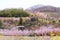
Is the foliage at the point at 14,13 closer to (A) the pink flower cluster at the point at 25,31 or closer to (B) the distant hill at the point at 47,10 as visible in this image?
(B) the distant hill at the point at 47,10

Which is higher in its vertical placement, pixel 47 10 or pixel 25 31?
pixel 47 10

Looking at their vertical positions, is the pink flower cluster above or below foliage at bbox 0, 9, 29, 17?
below

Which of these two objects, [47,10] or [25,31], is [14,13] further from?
[47,10]

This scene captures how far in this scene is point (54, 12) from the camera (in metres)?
1.70

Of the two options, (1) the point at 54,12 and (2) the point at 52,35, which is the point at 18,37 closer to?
→ (2) the point at 52,35

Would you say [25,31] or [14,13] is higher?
[14,13]

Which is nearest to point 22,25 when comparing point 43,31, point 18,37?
point 18,37

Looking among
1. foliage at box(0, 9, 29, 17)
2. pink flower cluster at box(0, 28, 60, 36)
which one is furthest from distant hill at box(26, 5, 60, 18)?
pink flower cluster at box(0, 28, 60, 36)

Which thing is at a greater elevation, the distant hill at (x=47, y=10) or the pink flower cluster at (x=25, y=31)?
the distant hill at (x=47, y=10)

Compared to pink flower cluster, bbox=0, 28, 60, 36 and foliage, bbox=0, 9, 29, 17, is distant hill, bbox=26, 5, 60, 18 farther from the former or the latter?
pink flower cluster, bbox=0, 28, 60, 36

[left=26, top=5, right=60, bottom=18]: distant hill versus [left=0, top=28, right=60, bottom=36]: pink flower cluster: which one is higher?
[left=26, top=5, right=60, bottom=18]: distant hill

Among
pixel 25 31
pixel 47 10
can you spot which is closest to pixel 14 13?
pixel 25 31

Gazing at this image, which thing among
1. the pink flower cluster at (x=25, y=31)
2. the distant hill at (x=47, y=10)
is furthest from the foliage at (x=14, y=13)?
the pink flower cluster at (x=25, y=31)

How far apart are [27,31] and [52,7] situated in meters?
0.45
